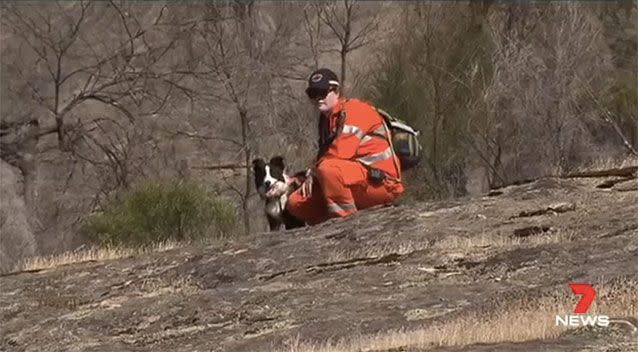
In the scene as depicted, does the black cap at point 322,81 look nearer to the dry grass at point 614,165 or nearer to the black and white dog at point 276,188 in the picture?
the black and white dog at point 276,188

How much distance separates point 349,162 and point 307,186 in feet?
1.61

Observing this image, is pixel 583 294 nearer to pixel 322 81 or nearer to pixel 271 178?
pixel 322 81

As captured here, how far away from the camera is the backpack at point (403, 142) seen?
37.9 feet

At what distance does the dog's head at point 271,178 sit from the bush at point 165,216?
7.88m

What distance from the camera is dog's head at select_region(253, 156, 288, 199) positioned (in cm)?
1168

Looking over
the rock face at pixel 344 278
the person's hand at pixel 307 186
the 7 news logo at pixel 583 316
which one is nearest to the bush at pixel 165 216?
the person's hand at pixel 307 186

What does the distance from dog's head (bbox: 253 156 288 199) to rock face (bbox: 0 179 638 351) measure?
0.53 m

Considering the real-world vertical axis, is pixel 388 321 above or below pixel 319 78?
below

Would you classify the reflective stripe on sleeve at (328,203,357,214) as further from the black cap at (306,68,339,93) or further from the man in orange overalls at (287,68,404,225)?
the black cap at (306,68,339,93)

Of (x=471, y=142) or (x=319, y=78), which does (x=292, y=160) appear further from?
(x=319, y=78)

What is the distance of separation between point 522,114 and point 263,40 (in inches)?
417

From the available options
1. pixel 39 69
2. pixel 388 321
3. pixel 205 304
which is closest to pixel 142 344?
pixel 205 304

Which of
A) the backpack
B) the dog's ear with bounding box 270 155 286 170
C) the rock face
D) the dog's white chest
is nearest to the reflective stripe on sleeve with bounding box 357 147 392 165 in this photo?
the backpack

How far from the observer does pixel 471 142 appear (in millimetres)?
29234
